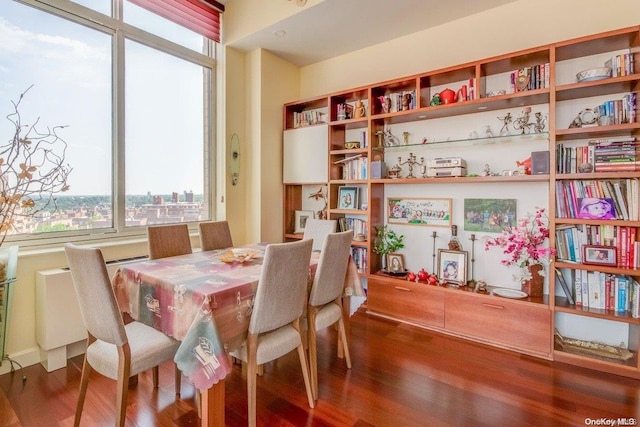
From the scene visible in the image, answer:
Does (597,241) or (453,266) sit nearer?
(597,241)

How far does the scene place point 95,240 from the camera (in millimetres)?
2807

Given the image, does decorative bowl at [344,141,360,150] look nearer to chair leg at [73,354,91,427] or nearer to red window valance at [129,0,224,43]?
red window valance at [129,0,224,43]

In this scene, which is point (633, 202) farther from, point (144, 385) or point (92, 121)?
point (92, 121)

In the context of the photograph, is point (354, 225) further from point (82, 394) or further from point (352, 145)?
point (82, 394)

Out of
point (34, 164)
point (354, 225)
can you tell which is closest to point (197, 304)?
point (34, 164)

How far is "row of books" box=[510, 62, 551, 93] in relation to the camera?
2512 mm

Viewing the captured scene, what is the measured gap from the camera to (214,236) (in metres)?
2.90

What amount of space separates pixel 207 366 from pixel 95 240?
2.05 meters

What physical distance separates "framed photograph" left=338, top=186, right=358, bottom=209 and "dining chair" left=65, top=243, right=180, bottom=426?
8.01ft

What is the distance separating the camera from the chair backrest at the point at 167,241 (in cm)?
248

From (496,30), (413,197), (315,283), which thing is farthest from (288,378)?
(496,30)

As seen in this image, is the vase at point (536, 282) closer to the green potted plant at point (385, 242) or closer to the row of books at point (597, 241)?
the row of books at point (597, 241)

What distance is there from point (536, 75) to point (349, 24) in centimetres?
178

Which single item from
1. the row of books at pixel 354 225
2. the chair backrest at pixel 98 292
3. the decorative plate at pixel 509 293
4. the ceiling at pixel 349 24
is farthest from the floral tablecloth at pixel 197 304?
the ceiling at pixel 349 24
